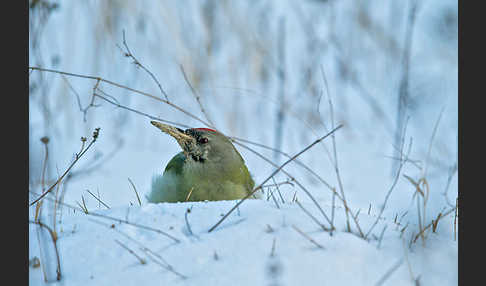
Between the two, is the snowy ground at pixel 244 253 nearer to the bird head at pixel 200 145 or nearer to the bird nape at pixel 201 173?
the bird nape at pixel 201 173

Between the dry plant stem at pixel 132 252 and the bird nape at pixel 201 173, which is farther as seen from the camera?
the bird nape at pixel 201 173

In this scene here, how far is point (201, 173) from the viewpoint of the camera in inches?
140

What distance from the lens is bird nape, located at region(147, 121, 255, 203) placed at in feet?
11.3

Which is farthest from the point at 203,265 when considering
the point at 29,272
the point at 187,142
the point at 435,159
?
the point at 435,159

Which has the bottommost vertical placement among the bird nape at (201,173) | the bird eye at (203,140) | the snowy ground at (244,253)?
the snowy ground at (244,253)

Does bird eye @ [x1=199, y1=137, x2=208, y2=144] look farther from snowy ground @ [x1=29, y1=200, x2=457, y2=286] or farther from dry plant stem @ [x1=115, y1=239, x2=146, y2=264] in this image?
dry plant stem @ [x1=115, y1=239, x2=146, y2=264]

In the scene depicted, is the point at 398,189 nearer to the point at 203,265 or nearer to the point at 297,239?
the point at 297,239

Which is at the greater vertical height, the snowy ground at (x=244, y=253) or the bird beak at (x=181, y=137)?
the bird beak at (x=181, y=137)

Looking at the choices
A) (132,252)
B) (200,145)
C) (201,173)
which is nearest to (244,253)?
(132,252)

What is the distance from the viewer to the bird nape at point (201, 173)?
345 centimetres

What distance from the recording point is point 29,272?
1990 mm

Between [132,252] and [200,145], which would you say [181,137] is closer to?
[200,145]

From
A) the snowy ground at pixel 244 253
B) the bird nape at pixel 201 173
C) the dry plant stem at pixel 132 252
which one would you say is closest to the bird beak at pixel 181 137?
the bird nape at pixel 201 173

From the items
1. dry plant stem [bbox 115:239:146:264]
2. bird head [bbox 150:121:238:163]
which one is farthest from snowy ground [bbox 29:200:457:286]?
bird head [bbox 150:121:238:163]
